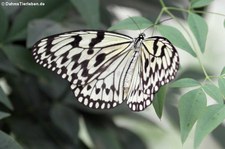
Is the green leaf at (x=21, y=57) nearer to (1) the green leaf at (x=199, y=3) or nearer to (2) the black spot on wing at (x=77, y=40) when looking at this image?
(2) the black spot on wing at (x=77, y=40)

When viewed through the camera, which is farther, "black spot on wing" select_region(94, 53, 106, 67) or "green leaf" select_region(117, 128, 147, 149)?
"green leaf" select_region(117, 128, 147, 149)

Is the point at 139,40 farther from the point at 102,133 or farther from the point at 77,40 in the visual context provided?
the point at 102,133

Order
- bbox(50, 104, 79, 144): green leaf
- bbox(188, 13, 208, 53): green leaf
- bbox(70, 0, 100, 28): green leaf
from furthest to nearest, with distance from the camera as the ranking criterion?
bbox(50, 104, 79, 144): green leaf
bbox(70, 0, 100, 28): green leaf
bbox(188, 13, 208, 53): green leaf

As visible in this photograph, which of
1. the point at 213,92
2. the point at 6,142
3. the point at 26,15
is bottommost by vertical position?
the point at 6,142

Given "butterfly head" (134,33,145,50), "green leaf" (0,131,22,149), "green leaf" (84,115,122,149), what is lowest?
"green leaf" (0,131,22,149)

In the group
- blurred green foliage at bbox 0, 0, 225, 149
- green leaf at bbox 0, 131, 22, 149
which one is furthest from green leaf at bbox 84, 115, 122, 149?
green leaf at bbox 0, 131, 22, 149

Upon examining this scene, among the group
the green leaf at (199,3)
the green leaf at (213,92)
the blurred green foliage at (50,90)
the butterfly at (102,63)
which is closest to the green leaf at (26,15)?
the blurred green foliage at (50,90)

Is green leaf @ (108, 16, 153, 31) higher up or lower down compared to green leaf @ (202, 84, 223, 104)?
higher up

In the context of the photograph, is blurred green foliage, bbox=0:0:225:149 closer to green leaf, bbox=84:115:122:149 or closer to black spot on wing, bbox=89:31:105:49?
green leaf, bbox=84:115:122:149

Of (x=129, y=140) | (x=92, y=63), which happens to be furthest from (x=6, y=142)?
(x=129, y=140)
